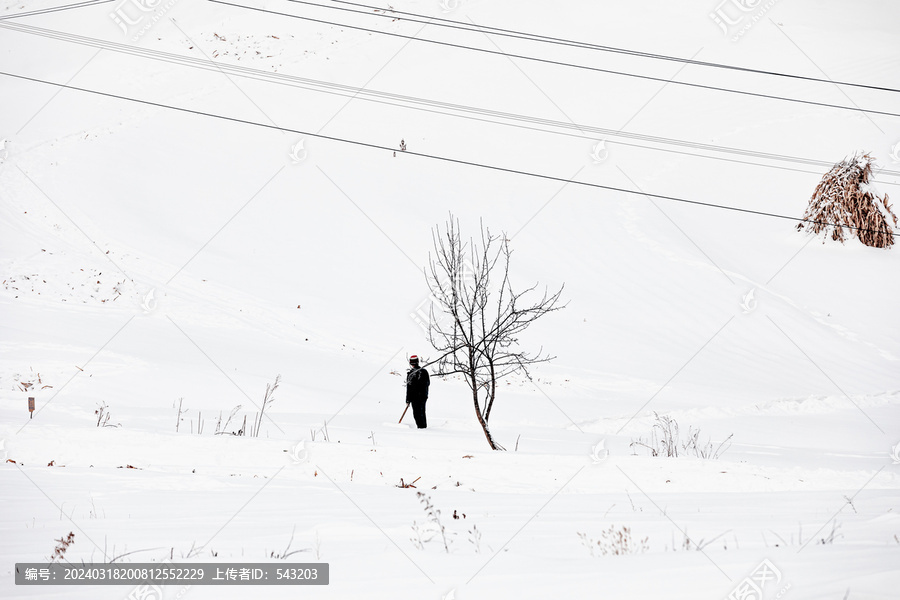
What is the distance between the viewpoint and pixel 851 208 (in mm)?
23484

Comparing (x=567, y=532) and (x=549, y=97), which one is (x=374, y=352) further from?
(x=549, y=97)

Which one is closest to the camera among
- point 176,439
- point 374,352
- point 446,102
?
point 176,439

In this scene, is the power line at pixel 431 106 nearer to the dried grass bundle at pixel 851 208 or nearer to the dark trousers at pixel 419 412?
the dried grass bundle at pixel 851 208

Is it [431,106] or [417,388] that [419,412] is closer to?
[417,388]

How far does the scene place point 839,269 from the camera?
23641 millimetres

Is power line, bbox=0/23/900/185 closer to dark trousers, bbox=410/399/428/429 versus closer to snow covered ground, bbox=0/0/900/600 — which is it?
snow covered ground, bbox=0/0/900/600

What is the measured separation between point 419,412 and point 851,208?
18.5m

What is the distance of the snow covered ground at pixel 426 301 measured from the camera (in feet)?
16.2

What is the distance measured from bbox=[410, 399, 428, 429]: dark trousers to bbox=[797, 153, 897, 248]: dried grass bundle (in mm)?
17662

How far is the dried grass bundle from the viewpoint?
22.8 meters

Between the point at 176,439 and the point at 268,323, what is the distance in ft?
31.0

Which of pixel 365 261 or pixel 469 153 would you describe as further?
pixel 469 153

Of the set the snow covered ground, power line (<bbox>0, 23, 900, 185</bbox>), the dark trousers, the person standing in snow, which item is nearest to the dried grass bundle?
the snow covered ground

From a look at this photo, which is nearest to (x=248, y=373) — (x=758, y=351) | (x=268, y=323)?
(x=268, y=323)
